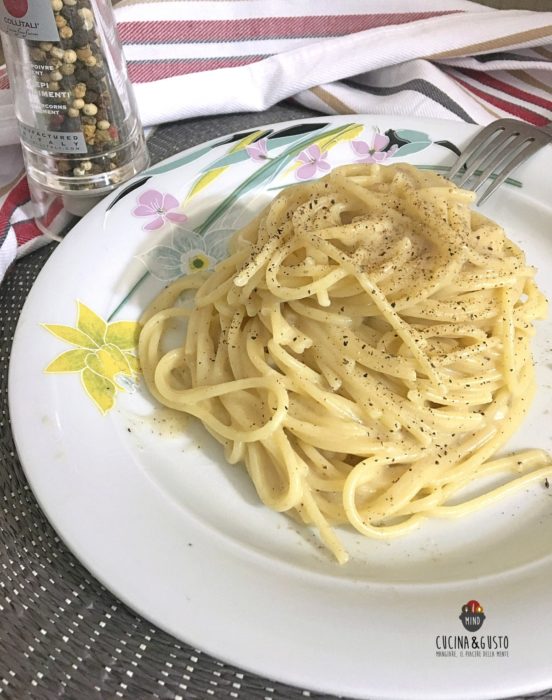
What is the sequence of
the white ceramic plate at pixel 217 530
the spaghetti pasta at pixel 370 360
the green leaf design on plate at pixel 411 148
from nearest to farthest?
the white ceramic plate at pixel 217 530 < the spaghetti pasta at pixel 370 360 < the green leaf design on plate at pixel 411 148

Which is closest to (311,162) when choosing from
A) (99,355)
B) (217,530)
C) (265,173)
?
(265,173)

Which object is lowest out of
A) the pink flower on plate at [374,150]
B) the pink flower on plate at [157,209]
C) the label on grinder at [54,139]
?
the pink flower on plate at [157,209]

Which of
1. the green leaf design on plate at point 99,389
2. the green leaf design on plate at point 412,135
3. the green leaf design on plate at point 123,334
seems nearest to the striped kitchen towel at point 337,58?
the green leaf design on plate at point 412,135

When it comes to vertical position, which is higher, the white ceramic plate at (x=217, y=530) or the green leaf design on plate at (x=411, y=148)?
the green leaf design on plate at (x=411, y=148)

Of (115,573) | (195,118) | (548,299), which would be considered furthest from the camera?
(195,118)

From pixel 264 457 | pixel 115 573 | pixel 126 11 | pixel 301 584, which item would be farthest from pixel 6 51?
pixel 301 584

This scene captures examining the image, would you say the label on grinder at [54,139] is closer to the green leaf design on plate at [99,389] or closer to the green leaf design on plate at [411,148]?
the green leaf design on plate at [99,389]

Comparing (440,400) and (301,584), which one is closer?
(301,584)

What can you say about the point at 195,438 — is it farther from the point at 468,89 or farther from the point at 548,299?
the point at 468,89
